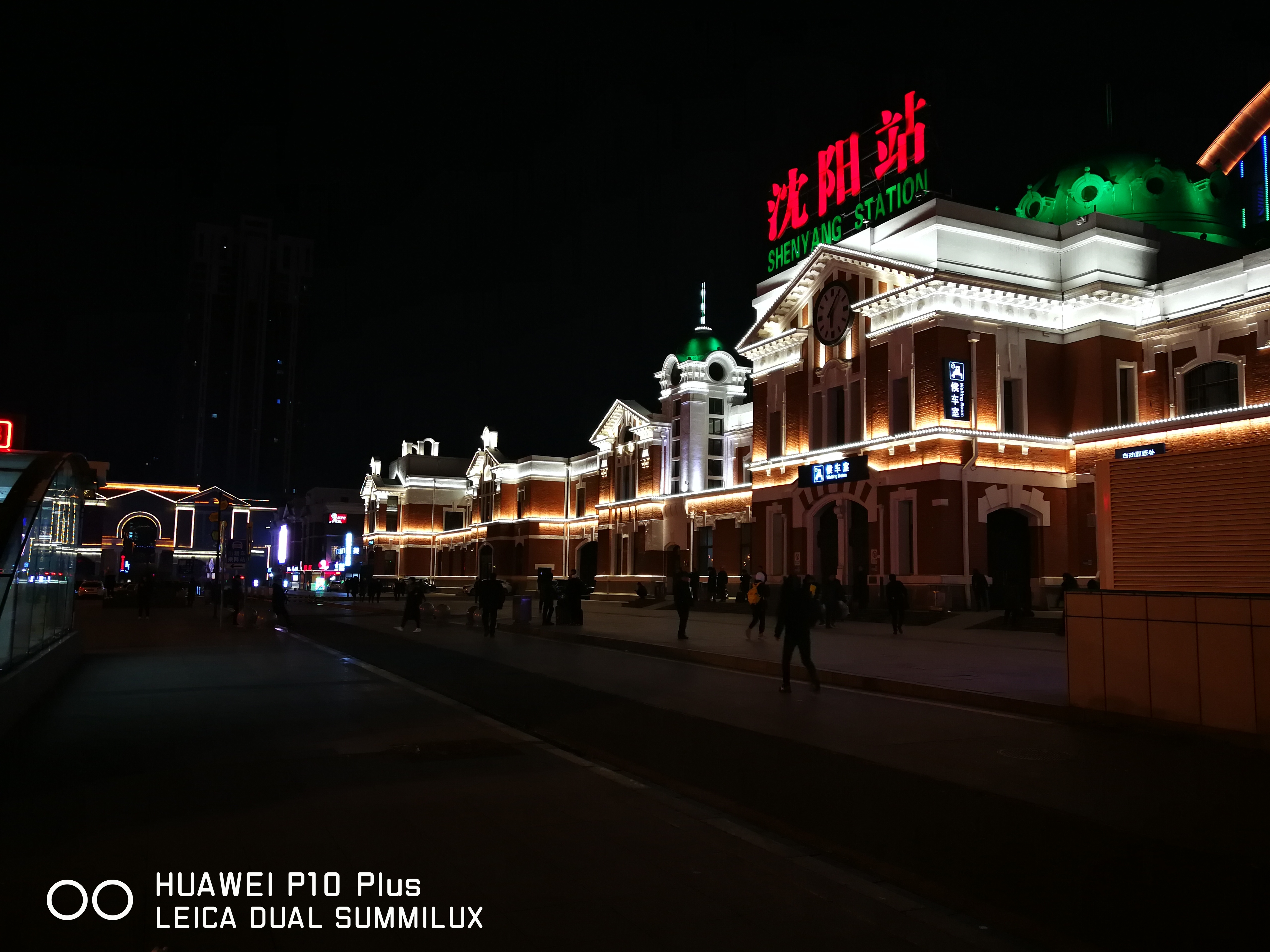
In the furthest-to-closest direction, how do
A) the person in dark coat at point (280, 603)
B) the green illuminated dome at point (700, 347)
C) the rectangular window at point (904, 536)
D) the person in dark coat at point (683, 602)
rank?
the green illuminated dome at point (700, 347)
the rectangular window at point (904, 536)
the person in dark coat at point (280, 603)
the person in dark coat at point (683, 602)

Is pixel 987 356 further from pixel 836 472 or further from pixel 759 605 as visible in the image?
pixel 759 605

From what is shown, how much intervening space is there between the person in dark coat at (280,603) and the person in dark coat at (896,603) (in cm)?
1844

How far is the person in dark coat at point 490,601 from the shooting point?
27.2 metres

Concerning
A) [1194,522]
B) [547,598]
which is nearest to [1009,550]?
[547,598]

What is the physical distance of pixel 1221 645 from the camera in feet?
35.3

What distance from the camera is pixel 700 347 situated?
186 ft

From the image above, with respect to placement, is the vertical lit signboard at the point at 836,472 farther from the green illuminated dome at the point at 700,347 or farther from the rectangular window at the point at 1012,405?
the green illuminated dome at the point at 700,347

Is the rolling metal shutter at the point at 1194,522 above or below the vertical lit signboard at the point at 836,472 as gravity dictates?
below

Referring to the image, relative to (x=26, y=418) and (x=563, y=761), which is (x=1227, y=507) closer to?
(x=563, y=761)

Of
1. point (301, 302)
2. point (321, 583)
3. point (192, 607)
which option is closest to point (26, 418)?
point (192, 607)

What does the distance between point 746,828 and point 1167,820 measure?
3223mm

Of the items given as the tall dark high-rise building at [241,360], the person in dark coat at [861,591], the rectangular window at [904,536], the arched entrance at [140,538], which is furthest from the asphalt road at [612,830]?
the tall dark high-rise building at [241,360]

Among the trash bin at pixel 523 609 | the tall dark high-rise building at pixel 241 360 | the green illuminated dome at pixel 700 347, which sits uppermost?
the tall dark high-rise building at pixel 241 360

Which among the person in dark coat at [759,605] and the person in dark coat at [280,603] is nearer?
the person in dark coat at [759,605]
